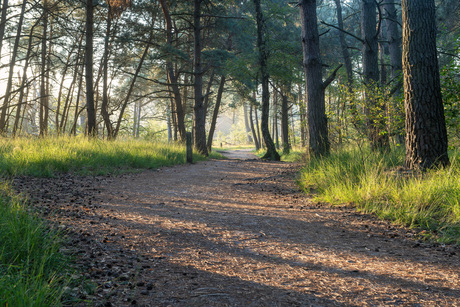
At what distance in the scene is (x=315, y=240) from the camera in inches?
134

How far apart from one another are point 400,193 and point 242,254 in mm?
2563

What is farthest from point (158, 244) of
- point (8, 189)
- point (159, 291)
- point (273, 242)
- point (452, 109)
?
point (452, 109)

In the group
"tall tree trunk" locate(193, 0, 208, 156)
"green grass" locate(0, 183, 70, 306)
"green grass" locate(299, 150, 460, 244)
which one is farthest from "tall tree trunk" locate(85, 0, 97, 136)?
"green grass" locate(0, 183, 70, 306)

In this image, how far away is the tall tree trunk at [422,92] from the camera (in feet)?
15.9

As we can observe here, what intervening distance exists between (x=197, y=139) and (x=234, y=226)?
1155 cm

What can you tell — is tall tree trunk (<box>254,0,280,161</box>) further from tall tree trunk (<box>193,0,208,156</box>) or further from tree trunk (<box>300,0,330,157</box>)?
tree trunk (<box>300,0,330,157</box>)

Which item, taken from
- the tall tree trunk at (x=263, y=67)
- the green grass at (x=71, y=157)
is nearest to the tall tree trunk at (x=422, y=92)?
the green grass at (x=71, y=157)

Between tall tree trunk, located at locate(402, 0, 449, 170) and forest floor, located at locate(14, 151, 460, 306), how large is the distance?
1707mm

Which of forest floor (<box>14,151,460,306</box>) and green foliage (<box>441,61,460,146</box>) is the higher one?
green foliage (<box>441,61,460,146</box>)

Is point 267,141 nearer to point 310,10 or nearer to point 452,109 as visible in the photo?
point 310,10

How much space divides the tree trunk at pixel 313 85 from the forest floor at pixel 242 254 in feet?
8.89

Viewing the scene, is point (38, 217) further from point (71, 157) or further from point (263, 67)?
point (263, 67)

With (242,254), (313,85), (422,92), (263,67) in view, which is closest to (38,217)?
(242,254)

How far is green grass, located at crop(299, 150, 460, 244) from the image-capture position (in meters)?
3.51
